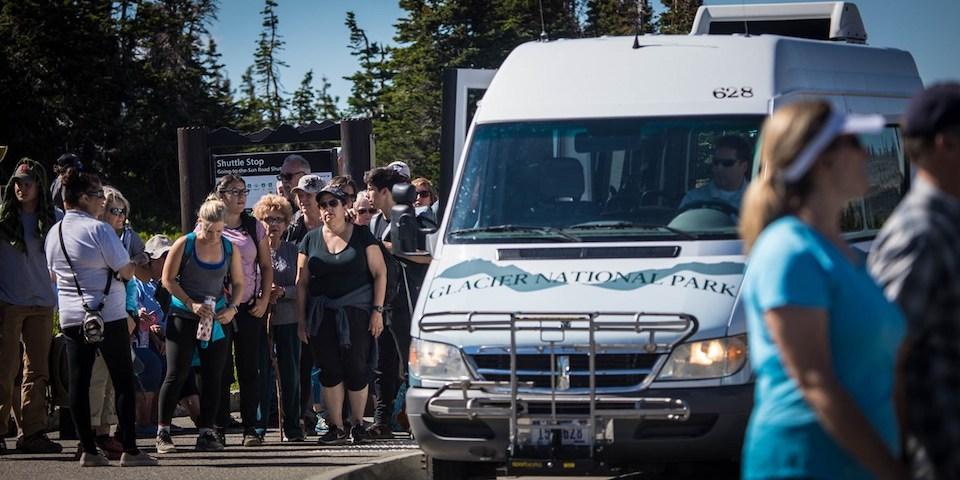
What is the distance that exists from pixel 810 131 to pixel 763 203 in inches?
8.7

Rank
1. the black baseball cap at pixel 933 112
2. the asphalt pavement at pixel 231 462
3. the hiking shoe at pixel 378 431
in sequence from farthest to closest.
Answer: the hiking shoe at pixel 378 431 → the asphalt pavement at pixel 231 462 → the black baseball cap at pixel 933 112

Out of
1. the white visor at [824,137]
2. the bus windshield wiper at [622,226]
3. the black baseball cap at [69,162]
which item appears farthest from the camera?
the black baseball cap at [69,162]

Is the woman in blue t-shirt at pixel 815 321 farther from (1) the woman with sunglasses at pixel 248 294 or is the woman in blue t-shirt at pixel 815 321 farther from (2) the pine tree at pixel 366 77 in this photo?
(2) the pine tree at pixel 366 77

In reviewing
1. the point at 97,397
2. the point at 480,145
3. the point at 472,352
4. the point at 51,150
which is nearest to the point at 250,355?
the point at 97,397

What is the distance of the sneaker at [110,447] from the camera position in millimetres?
11625

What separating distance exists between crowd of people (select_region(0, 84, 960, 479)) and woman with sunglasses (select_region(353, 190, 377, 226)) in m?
0.01

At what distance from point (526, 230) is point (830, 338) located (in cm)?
532

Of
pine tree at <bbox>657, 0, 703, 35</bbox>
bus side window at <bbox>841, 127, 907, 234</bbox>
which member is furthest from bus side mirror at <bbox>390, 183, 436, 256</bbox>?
pine tree at <bbox>657, 0, 703, 35</bbox>

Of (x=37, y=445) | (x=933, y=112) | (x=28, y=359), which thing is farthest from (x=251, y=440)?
(x=933, y=112)

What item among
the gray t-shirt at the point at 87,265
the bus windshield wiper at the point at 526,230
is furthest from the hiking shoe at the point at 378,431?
the bus windshield wiper at the point at 526,230

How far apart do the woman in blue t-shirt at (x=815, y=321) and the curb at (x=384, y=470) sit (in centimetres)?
591

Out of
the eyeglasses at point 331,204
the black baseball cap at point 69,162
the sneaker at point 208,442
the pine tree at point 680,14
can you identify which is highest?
the pine tree at point 680,14

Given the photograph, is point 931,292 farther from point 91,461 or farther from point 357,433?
point 357,433

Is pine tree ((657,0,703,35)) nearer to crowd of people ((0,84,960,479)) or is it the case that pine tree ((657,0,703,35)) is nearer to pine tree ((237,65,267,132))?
pine tree ((237,65,267,132))
